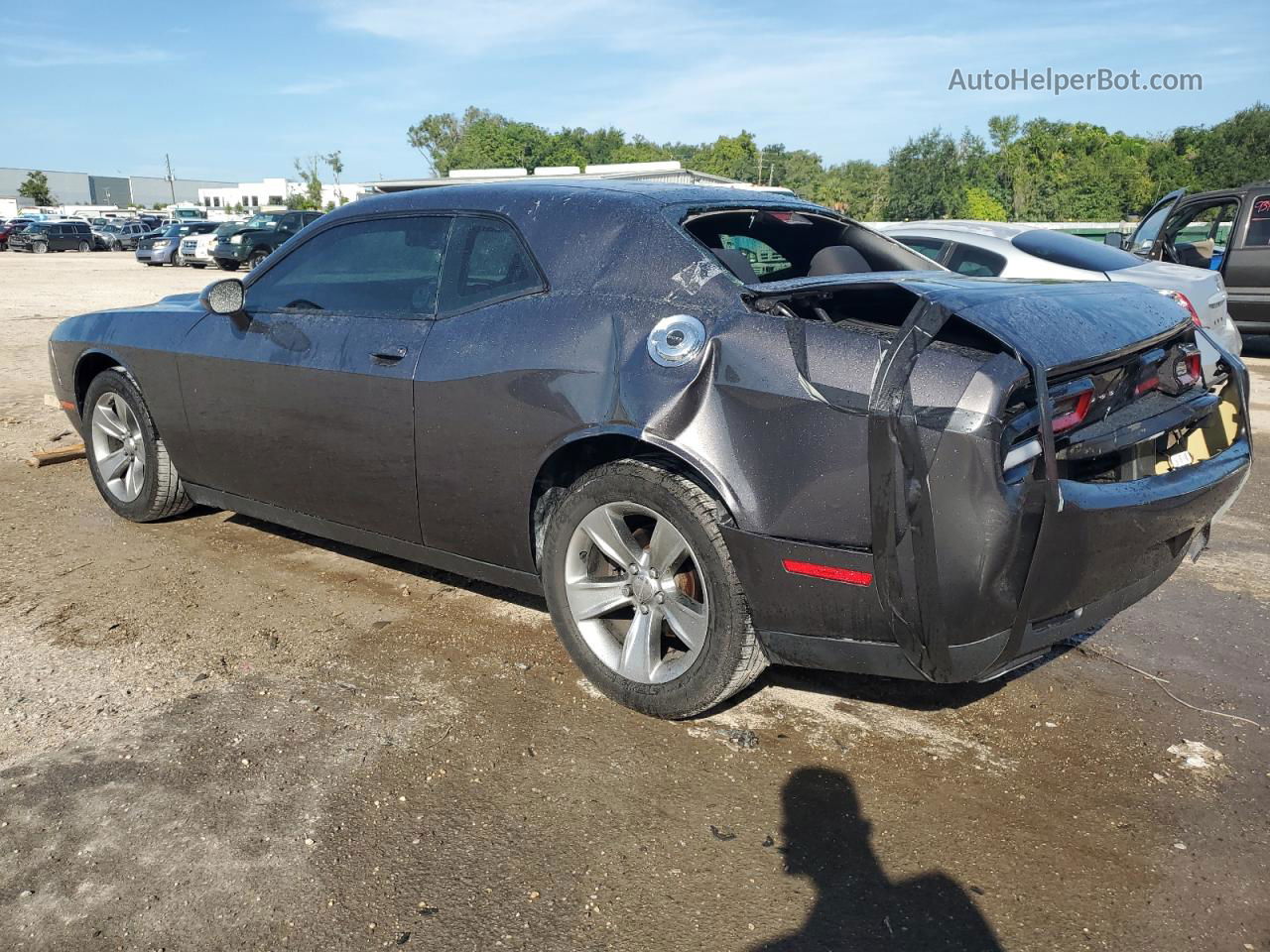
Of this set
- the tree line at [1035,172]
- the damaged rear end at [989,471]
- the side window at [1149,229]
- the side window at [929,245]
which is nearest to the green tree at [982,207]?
the tree line at [1035,172]

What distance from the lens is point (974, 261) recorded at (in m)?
7.82

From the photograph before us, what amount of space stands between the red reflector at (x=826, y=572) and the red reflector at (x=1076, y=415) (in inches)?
24.3

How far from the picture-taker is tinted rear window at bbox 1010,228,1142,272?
763 cm

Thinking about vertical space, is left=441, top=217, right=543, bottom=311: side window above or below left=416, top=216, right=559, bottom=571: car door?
above

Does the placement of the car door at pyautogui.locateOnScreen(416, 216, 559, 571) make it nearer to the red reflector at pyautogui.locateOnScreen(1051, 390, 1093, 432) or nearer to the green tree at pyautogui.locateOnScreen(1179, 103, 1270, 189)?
the red reflector at pyautogui.locateOnScreen(1051, 390, 1093, 432)

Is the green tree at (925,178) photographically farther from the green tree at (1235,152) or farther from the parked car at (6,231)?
the parked car at (6,231)

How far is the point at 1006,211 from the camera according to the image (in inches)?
2527

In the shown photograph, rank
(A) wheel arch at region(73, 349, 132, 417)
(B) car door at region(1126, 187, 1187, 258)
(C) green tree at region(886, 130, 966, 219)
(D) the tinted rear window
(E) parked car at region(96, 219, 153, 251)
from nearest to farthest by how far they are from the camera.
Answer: (A) wheel arch at region(73, 349, 132, 417), (D) the tinted rear window, (B) car door at region(1126, 187, 1187, 258), (E) parked car at region(96, 219, 153, 251), (C) green tree at region(886, 130, 966, 219)

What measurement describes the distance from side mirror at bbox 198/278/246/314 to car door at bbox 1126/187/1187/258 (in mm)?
9498

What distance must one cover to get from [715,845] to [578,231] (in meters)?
1.94

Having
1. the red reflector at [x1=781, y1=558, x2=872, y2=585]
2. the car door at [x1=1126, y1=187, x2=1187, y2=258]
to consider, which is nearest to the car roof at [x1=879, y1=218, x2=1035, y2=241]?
the car door at [x1=1126, y1=187, x2=1187, y2=258]

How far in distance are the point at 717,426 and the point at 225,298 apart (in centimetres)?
242

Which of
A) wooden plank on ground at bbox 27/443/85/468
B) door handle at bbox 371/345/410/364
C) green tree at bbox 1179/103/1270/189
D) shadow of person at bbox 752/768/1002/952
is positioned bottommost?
shadow of person at bbox 752/768/1002/952

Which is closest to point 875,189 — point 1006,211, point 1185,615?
point 1006,211
